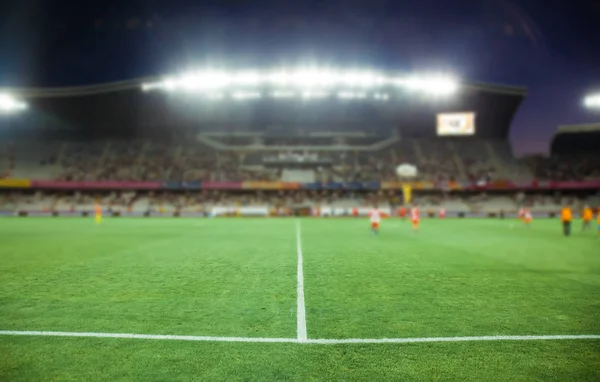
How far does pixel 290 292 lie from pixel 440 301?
8.96 ft

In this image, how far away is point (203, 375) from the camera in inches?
134

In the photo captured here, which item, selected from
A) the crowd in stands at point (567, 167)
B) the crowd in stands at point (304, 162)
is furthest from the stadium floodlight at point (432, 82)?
the crowd in stands at point (567, 167)

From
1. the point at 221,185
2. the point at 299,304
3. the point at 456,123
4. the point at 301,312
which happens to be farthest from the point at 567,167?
the point at 301,312

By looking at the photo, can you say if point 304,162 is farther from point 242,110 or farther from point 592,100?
point 592,100

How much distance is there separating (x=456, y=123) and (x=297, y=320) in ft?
142

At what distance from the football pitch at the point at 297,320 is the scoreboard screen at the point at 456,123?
34.9m

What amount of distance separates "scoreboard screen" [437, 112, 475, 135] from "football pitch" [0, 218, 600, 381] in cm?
3488

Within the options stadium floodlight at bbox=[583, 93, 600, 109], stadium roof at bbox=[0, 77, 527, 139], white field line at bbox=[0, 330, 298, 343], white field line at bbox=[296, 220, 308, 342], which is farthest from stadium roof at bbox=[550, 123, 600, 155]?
white field line at bbox=[0, 330, 298, 343]

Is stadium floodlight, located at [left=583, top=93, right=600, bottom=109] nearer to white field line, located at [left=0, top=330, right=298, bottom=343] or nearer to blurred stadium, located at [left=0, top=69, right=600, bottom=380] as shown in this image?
blurred stadium, located at [left=0, top=69, right=600, bottom=380]

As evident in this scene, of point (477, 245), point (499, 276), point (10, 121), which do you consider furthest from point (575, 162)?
point (10, 121)

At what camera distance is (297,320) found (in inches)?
199

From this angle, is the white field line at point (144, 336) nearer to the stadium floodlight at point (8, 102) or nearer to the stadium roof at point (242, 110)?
the stadium roof at point (242, 110)

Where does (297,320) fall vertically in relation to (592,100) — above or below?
below

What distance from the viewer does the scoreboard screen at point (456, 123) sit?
42125mm
